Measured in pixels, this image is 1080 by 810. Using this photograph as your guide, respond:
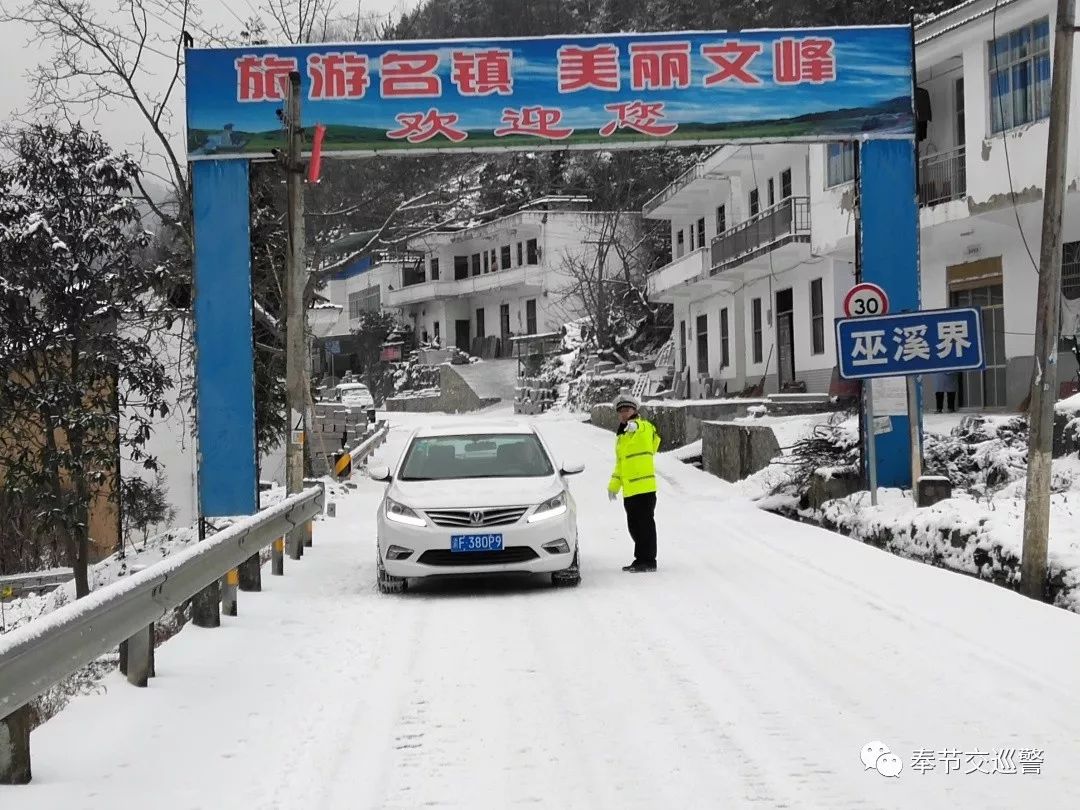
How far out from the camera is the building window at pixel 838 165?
25453mm

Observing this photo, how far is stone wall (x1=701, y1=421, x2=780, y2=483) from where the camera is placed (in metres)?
20.1

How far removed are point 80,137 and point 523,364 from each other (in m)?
44.1

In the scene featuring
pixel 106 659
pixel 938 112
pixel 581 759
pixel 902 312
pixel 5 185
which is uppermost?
pixel 938 112

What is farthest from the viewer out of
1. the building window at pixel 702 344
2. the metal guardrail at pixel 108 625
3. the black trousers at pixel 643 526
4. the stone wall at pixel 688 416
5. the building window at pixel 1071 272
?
the building window at pixel 702 344

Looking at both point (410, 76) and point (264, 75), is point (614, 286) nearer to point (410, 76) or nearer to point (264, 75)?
point (410, 76)

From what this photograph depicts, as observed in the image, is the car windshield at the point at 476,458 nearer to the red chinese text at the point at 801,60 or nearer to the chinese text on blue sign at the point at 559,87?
the chinese text on blue sign at the point at 559,87

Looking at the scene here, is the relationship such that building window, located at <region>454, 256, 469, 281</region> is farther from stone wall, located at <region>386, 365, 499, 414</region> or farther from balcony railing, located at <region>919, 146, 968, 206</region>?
balcony railing, located at <region>919, 146, 968, 206</region>

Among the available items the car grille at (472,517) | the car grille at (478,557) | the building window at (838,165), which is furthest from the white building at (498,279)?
the car grille at (478,557)

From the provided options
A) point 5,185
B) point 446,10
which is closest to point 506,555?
point 5,185

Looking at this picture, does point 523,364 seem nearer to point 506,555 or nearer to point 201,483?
point 201,483

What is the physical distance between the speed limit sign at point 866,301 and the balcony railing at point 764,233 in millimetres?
15952

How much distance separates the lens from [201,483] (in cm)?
1537

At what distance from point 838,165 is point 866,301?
12.0m

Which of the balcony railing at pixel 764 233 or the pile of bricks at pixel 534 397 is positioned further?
the pile of bricks at pixel 534 397
